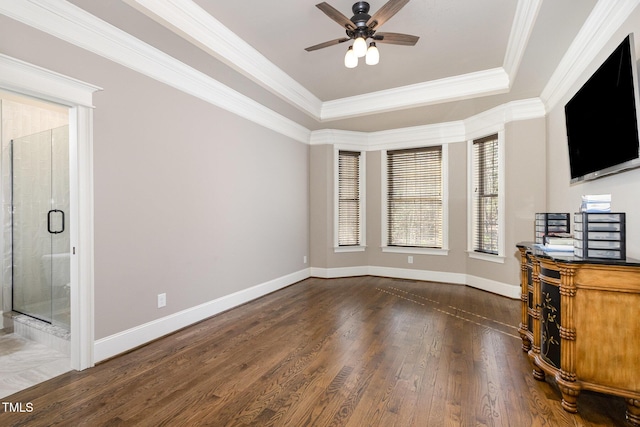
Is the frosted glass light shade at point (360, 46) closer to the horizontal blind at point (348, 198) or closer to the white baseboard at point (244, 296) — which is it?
the white baseboard at point (244, 296)

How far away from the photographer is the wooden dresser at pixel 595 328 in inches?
→ 71.8

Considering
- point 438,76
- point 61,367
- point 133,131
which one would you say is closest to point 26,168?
point 133,131

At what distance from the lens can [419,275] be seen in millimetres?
5672

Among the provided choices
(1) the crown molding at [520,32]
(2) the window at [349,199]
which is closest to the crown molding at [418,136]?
(2) the window at [349,199]

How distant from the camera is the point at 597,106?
2414 mm

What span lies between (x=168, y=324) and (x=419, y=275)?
13.6 ft

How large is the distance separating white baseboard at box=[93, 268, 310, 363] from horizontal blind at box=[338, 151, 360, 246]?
6.01ft

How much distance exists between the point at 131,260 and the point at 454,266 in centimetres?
475

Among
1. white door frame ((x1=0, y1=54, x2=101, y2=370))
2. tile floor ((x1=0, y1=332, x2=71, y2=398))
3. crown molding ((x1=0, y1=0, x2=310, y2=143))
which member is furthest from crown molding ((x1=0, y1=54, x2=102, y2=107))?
tile floor ((x1=0, y1=332, x2=71, y2=398))

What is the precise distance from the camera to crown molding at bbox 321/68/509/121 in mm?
3975

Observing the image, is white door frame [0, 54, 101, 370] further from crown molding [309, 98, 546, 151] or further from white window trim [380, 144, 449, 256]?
white window trim [380, 144, 449, 256]

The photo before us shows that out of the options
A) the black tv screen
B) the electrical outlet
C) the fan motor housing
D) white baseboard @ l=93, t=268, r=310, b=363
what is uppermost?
the fan motor housing

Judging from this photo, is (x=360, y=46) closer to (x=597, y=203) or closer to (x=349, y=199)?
(x=597, y=203)

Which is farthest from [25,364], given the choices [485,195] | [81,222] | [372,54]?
[485,195]
